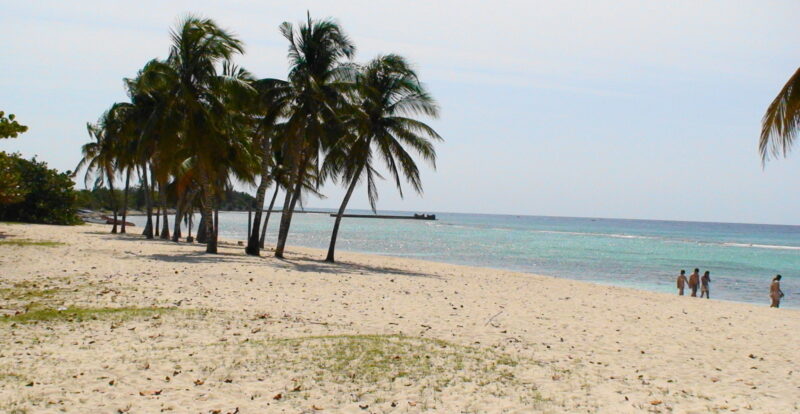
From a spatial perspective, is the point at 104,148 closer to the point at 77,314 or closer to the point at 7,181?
the point at 7,181

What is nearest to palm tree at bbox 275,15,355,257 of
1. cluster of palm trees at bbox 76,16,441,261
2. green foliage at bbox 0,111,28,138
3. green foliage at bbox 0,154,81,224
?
cluster of palm trees at bbox 76,16,441,261

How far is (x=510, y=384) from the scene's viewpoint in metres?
6.96

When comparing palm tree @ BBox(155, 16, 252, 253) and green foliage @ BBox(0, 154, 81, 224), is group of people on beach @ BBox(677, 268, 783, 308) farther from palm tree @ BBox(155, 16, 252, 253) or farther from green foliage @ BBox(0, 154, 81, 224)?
green foliage @ BBox(0, 154, 81, 224)

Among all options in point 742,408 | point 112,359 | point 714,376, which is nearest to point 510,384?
point 742,408

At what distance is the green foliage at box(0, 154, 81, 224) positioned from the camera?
137 ft

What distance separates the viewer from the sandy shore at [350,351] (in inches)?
245

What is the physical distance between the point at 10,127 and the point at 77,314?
54.3 feet

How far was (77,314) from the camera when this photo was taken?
9250 millimetres

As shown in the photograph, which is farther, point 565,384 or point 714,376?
point 714,376

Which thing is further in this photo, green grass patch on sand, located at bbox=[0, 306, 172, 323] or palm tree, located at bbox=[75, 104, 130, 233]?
palm tree, located at bbox=[75, 104, 130, 233]

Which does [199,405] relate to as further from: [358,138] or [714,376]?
[358,138]

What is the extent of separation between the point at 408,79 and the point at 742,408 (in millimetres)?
18530

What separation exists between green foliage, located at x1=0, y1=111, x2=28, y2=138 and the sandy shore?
33.9 feet

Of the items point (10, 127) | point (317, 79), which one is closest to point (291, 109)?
point (317, 79)
